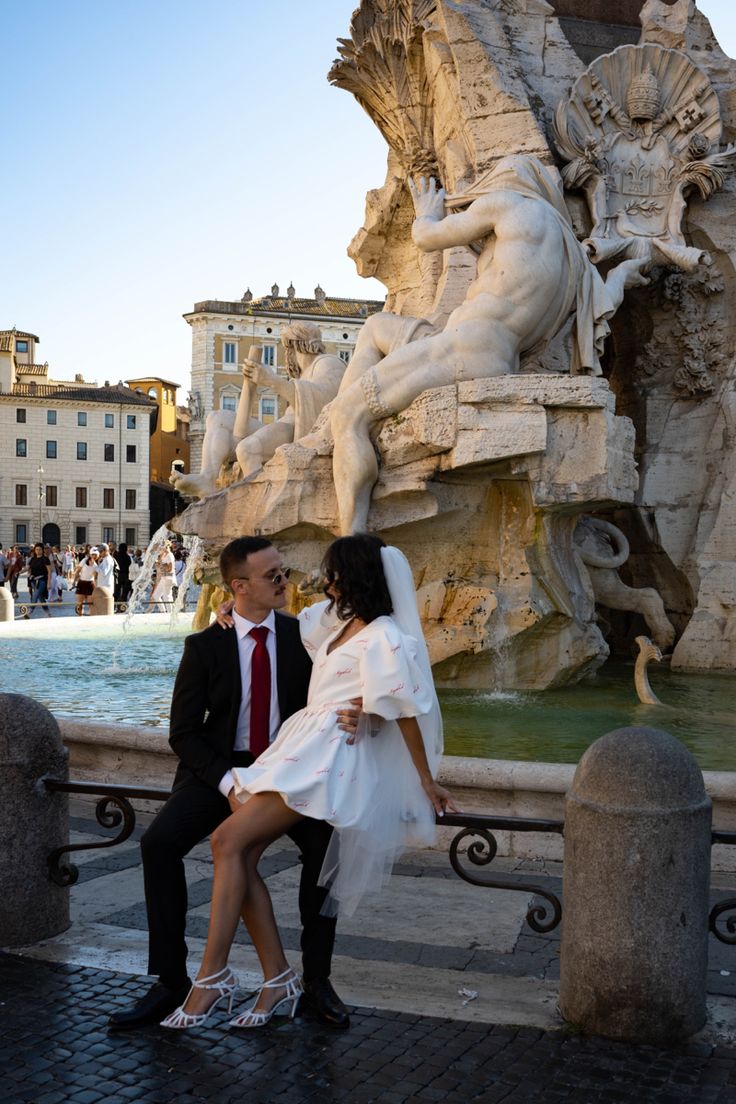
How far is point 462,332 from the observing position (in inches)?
323

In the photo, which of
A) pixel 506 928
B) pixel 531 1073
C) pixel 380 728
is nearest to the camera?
pixel 531 1073

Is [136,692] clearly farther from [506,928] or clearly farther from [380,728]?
[380,728]

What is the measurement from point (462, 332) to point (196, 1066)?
5.87 meters

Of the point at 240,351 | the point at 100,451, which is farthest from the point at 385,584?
the point at 100,451

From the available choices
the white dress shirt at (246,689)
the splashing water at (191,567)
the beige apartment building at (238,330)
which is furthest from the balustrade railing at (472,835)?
the beige apartment building at (238,330)

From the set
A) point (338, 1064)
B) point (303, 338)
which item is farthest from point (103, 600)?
point (338, 1064)

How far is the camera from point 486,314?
8219mm

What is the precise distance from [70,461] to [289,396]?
62570 millimetres

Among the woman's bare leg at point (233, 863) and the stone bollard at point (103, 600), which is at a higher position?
the stone bollard at point (103, 600)

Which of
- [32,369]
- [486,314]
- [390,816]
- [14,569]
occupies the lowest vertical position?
[390,816]

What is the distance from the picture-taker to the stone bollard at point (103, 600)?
19.2 m

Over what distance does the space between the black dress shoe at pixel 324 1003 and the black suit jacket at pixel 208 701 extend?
0.66m

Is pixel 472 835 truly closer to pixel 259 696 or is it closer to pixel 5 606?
pixel 259 696

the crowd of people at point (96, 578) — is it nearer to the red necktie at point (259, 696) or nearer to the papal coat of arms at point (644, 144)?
the papal coat of arms at point (644, 144)
